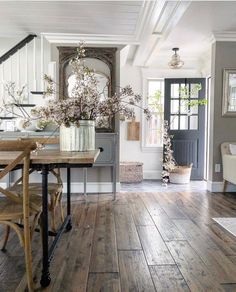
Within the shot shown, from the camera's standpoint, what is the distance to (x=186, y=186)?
16.8 ft

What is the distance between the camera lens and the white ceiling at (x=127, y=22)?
3299 mm

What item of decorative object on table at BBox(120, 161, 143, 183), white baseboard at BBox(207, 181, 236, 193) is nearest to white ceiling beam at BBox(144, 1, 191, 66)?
decorative object on table at BBox(120, 161, 143, 183)

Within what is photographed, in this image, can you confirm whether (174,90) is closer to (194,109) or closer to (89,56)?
(194,109)

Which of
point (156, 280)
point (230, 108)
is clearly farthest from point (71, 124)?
point (230, 108)

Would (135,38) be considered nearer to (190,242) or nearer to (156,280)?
(190,242)

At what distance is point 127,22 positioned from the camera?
381 centimetres

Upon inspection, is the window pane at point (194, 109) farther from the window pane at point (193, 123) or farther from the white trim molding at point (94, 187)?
the white trim molding at point (94, 187)

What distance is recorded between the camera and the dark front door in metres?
5.69

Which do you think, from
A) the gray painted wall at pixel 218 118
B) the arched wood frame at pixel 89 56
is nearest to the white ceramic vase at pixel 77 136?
the arched wood frame at pixel 89 56

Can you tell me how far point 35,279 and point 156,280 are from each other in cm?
80

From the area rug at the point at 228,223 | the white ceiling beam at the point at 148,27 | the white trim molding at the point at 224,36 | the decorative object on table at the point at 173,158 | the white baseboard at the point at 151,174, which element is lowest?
the area rug at the point at 228,223

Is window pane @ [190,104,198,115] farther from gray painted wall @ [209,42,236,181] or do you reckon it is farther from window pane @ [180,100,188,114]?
gray painted wall @ [209,42,236,181]

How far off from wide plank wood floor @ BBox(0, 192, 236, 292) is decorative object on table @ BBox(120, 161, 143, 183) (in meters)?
1.84

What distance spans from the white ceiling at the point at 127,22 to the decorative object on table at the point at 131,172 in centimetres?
207
